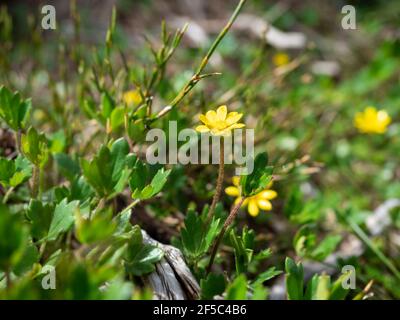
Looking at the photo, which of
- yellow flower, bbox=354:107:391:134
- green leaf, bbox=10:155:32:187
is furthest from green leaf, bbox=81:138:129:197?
yellow flower, bbox=354:107:391:134

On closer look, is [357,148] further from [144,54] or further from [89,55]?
[89,55]

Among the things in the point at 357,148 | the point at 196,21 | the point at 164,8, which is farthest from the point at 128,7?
the point at 357,148

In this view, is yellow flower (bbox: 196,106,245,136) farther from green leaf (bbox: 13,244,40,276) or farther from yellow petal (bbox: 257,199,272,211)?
green leaf (bbox: 13,244,40,276)

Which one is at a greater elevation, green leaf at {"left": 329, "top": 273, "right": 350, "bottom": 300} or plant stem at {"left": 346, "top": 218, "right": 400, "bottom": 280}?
green leaf at {"left": 329, "top": 273, "right": 350, "bottom": 300}

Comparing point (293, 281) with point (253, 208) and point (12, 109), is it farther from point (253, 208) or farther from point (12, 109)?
point (12, 109)

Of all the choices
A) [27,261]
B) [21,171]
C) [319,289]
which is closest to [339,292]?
[319,289]

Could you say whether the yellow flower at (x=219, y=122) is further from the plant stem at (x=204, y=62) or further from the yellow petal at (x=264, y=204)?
the yellow petal at (x=264, y=204)

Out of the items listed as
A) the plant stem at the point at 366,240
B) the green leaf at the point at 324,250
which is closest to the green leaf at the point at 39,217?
the green leaf at the point at 324,250
